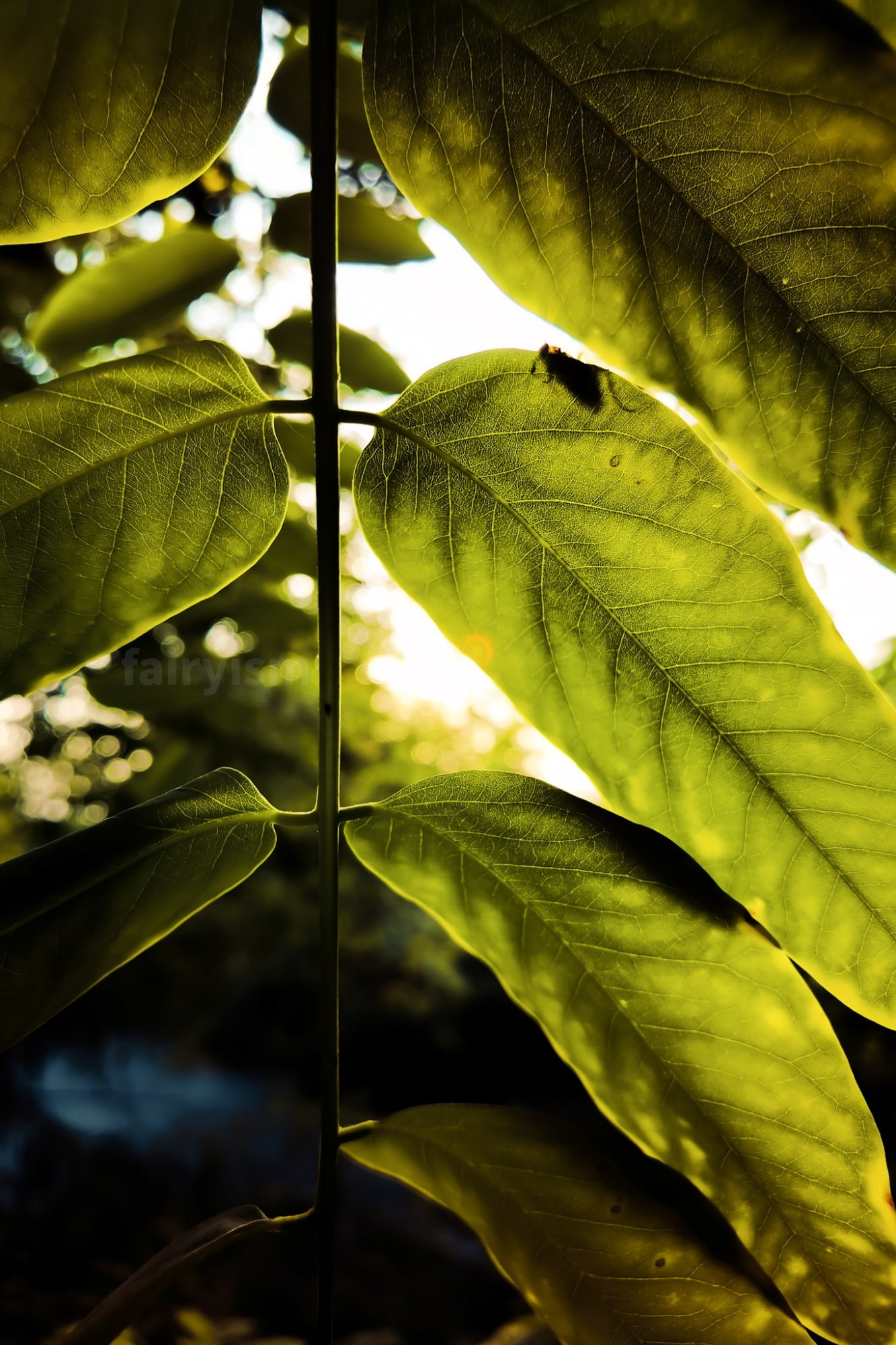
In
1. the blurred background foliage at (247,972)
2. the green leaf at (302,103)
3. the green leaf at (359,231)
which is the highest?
the green leaf at (302,103)

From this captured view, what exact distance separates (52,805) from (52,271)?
159 inches

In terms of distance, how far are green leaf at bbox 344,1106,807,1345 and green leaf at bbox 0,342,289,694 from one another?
13.7 inches

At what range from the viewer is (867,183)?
0.36 m

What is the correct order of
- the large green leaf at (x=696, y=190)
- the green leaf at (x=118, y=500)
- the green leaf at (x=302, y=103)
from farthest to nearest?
the green leaf at (x=302, y=103)
the green leaf at (x=118, y=500)
the large green leaf at (x=696, y=190)

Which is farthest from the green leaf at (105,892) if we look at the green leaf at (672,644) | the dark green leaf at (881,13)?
the dark green leaf at (881,13)

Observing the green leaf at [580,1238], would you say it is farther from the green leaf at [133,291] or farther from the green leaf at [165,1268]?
the green leaf at [133,291]

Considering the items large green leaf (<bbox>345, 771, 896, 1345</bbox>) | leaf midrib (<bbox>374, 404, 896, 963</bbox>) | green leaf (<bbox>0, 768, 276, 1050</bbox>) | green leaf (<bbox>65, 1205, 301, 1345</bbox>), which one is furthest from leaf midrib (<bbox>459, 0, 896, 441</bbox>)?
green leaf (<bbox>65, 1205, 301, 1345</bbox>)

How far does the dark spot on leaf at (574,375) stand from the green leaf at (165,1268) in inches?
18.3

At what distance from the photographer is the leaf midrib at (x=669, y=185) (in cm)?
39

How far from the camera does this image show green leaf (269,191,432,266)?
85cm

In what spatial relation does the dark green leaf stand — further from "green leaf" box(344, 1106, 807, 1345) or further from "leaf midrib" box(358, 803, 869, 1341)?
"green leaf" box(344, 1106, 807, 1345)

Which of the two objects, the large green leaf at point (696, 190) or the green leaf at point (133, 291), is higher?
the green leaf at point (133, 291)

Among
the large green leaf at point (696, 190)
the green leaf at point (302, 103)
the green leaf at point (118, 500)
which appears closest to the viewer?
the large green leaf at point (696, 190)

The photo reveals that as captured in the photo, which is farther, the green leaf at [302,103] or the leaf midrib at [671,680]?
the green leaf at [302,103]
